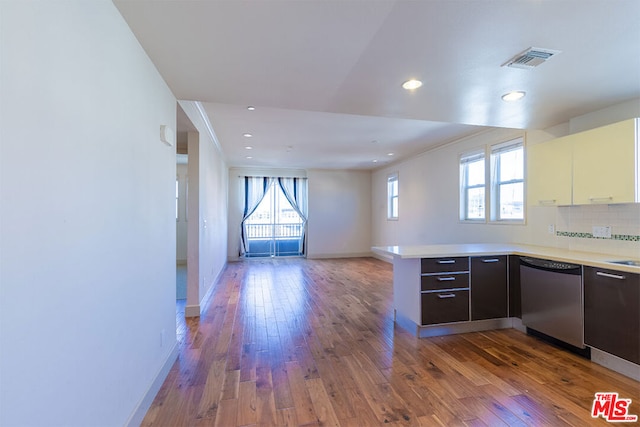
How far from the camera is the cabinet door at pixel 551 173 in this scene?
2969 millimetres

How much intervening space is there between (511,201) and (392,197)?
141 inches

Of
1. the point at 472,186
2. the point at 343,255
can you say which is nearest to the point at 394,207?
the point at 343,255

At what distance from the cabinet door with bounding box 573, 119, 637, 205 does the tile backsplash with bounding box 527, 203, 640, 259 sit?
1.19ft

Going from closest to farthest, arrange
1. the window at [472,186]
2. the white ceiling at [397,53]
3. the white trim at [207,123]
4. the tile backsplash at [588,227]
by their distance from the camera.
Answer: the white ceiling at [397,53], the tile backsplash at [588,227], the white trim at [207,123], the window at [472,186]

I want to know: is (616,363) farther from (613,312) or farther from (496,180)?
(496,180)

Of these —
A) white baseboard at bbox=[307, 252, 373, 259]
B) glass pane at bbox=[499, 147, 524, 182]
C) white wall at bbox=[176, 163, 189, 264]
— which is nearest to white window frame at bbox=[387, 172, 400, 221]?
white baseboard at bbox=[307, 252, 373, 259]

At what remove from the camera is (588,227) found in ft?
10.1

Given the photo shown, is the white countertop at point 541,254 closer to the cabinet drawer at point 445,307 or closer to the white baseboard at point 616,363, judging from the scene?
the cabinet drawer at point 445,307

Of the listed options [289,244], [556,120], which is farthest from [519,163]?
[289,244]

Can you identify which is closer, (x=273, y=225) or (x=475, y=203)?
(x=475, y=203)

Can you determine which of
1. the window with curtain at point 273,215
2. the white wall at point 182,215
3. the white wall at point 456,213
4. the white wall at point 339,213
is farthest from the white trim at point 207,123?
the white wall at point 456,213

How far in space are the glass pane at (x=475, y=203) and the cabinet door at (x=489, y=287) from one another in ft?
5.41

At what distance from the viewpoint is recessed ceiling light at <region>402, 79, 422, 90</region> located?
2309mm

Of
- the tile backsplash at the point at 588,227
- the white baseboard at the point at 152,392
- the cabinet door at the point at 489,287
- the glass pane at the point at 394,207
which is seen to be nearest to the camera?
the white baseboard at the point at 152,392
